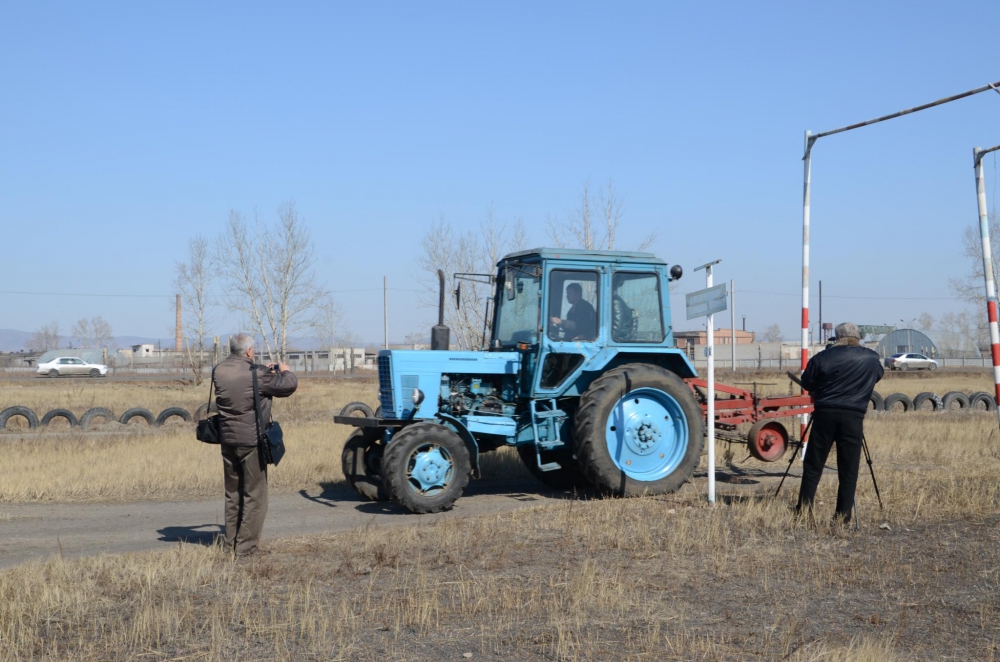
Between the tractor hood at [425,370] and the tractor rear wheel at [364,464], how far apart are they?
15.9 inches

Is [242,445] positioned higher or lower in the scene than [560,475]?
higher

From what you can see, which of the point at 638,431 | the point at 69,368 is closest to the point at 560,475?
the point at 638,431

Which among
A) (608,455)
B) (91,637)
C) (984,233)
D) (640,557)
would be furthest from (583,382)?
(91,637)

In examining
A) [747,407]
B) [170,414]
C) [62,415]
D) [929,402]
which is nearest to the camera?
[747,407]

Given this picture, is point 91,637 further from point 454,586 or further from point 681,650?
point 681,650

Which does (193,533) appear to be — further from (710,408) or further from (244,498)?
(710,408)

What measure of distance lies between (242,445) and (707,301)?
4.97 m

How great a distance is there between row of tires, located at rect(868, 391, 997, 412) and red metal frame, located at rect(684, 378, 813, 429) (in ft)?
37.8

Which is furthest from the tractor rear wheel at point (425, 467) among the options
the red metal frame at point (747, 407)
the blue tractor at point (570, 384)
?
the red metal frame at point (747, 407)

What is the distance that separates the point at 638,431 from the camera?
10711 millimetres

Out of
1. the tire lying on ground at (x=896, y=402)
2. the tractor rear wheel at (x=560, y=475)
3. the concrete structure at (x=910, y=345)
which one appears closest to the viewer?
the tractor rear wheel at (x=560, y=475)

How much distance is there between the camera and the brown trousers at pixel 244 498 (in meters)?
7.75

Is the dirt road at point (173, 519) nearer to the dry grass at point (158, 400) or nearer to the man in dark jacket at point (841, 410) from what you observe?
the man in dark jacket at point (841, 410)

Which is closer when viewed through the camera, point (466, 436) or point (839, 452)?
point (839, 452)
